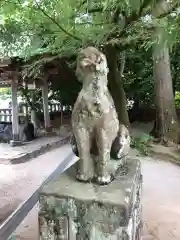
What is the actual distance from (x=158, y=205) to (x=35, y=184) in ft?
6.77

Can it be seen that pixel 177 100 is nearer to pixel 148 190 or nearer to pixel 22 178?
pixel 148 190

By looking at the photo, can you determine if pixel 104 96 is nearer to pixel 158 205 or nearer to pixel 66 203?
pixel 66 203

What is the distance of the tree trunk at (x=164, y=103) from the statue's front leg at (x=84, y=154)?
5.24 meters

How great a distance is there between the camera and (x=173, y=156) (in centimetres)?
604

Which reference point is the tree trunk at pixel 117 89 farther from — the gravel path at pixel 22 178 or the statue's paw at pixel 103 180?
the statue's paw at pixel 103 180

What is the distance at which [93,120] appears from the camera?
1824mm

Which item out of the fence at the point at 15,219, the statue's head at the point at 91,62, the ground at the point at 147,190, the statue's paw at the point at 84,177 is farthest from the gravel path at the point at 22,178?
the statue's head at the point at 91,62

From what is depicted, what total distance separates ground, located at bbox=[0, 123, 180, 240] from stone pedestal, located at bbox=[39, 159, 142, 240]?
914mm

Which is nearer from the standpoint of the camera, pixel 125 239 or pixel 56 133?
pixel 125 239

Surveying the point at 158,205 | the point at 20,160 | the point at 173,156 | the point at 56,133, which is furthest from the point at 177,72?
the point at 158,205

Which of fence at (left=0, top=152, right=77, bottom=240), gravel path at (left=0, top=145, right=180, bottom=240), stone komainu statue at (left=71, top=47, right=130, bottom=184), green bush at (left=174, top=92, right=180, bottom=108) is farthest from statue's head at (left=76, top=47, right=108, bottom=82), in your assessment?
green bush at (left=174, top=92, right=180, bottom=108)

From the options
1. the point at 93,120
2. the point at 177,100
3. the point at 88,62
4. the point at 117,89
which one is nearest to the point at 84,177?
the point at 93,120

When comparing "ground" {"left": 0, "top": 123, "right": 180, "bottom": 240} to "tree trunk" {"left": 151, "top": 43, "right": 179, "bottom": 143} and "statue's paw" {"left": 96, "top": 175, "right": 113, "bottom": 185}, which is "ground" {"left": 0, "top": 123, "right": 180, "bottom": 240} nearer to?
"statue's paw" {"left": 96, "top": 175, "right": 113, "bottom": 185}

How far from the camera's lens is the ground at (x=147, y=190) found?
2.78 metres
